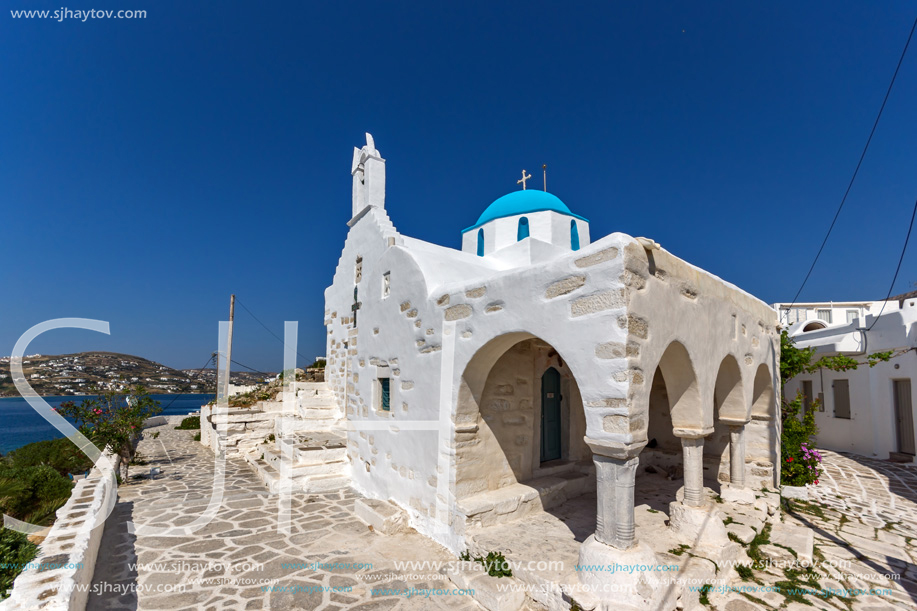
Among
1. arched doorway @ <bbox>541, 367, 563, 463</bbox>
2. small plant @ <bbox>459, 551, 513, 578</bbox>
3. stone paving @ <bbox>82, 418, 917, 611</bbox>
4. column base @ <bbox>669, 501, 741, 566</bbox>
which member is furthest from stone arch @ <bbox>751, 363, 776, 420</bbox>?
small plant @ <bbox>459, 551, 513, 578</bbox>

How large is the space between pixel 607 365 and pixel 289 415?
7.57 metres

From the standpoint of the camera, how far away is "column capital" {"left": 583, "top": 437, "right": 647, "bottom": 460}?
11.3 ft

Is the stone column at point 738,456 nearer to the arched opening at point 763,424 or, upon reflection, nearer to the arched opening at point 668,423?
Answer: the arched opening at point 668,423

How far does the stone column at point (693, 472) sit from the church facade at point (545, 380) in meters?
0.02

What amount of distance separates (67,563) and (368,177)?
23.7 ft

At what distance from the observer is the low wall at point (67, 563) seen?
2642 millimetres

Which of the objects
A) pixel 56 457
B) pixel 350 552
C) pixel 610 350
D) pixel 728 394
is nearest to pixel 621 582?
pixel 610 350

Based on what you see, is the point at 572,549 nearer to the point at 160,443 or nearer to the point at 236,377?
the point at 160,443

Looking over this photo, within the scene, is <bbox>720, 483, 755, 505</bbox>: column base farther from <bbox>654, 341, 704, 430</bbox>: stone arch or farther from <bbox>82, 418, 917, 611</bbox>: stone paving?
<bbox>654, 341, 704, 430</bbox>: stone arch

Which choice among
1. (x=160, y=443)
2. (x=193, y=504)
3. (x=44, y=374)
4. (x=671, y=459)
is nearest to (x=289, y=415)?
(x=193, y=504)

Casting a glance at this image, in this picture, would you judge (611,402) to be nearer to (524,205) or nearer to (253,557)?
(253,557)

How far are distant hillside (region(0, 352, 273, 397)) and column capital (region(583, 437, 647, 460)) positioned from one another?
25.8 ft

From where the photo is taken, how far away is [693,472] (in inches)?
195

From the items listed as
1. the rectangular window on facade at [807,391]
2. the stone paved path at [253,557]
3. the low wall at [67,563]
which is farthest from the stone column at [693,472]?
the rectangular window on facade at [807,391]
